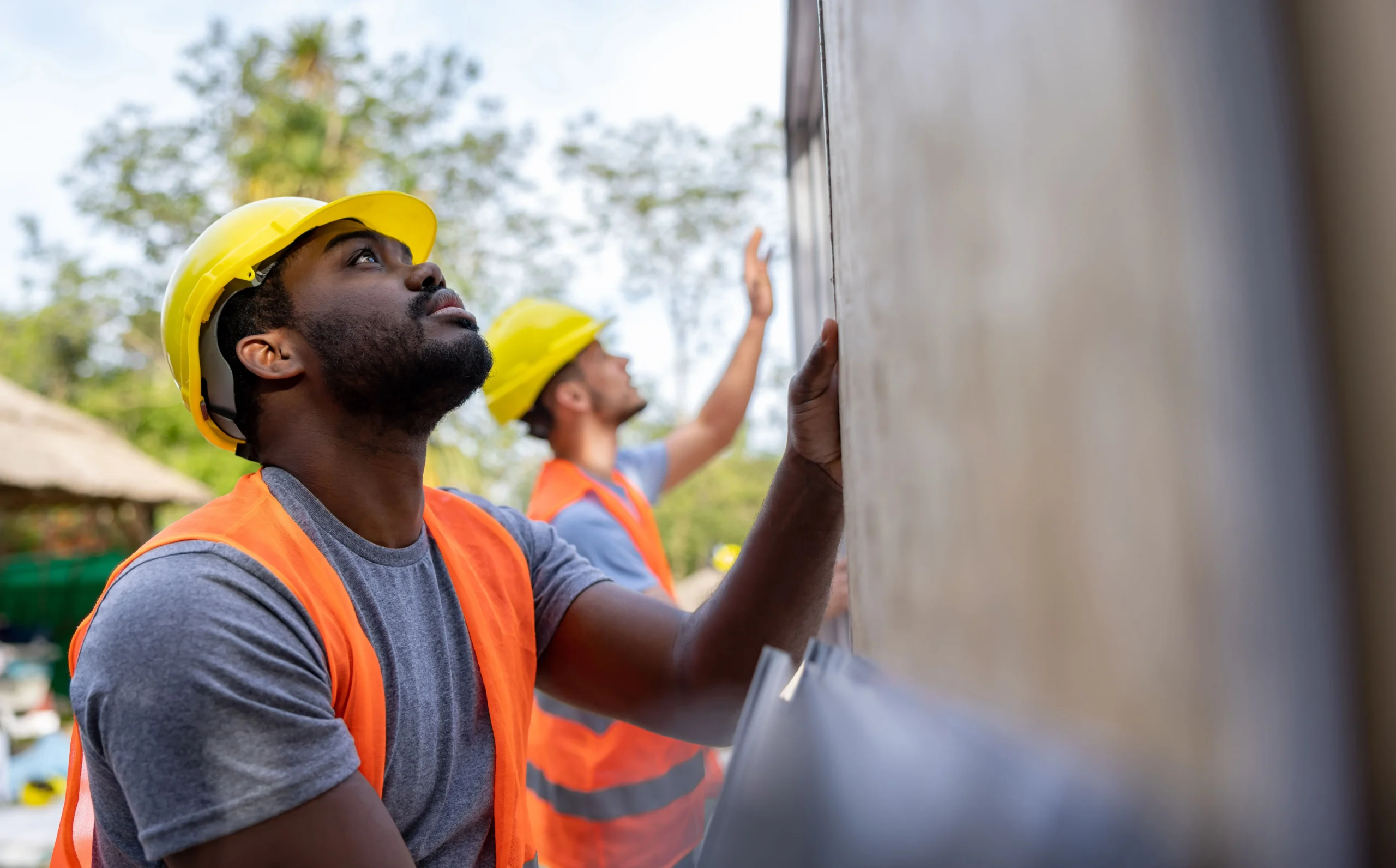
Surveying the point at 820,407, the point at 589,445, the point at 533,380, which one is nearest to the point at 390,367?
the point at 820,407

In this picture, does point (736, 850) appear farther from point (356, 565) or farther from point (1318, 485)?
point (356, 565)

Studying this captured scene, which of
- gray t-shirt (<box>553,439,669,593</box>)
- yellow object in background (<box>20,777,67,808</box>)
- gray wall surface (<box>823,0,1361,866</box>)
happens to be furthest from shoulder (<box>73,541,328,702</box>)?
yellow object in background (<box>20,777,67,808</box>)

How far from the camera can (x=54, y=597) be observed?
1145 cm

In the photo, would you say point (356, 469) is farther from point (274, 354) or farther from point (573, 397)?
point (573, 397)

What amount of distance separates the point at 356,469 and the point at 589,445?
1.57 m

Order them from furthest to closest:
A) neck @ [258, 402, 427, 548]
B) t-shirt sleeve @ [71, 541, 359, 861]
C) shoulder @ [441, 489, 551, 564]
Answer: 1. shoulder @ [441, 489, 551, 564]
2. neck @ [258, 402, 427, 548]
3. t-shirt sleeve @ [71, 541, 359, 861]

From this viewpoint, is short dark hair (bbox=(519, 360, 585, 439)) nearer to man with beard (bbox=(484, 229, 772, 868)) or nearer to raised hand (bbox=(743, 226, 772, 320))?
man with beard (bbox=(484, 229, 772, 868))

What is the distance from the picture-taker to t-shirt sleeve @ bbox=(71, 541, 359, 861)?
1.05 m

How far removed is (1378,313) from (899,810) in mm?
322

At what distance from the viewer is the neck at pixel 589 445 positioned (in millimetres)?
3100

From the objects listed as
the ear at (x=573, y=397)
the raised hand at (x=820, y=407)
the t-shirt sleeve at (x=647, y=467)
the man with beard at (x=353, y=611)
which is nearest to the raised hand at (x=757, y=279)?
the ear at (x=573, y=397)

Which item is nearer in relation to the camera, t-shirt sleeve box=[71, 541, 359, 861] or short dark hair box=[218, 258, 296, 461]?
t-shirt sleeve box=[71, 541, 359, 861]

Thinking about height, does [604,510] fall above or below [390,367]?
below

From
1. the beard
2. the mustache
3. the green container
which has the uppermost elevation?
the mustache
